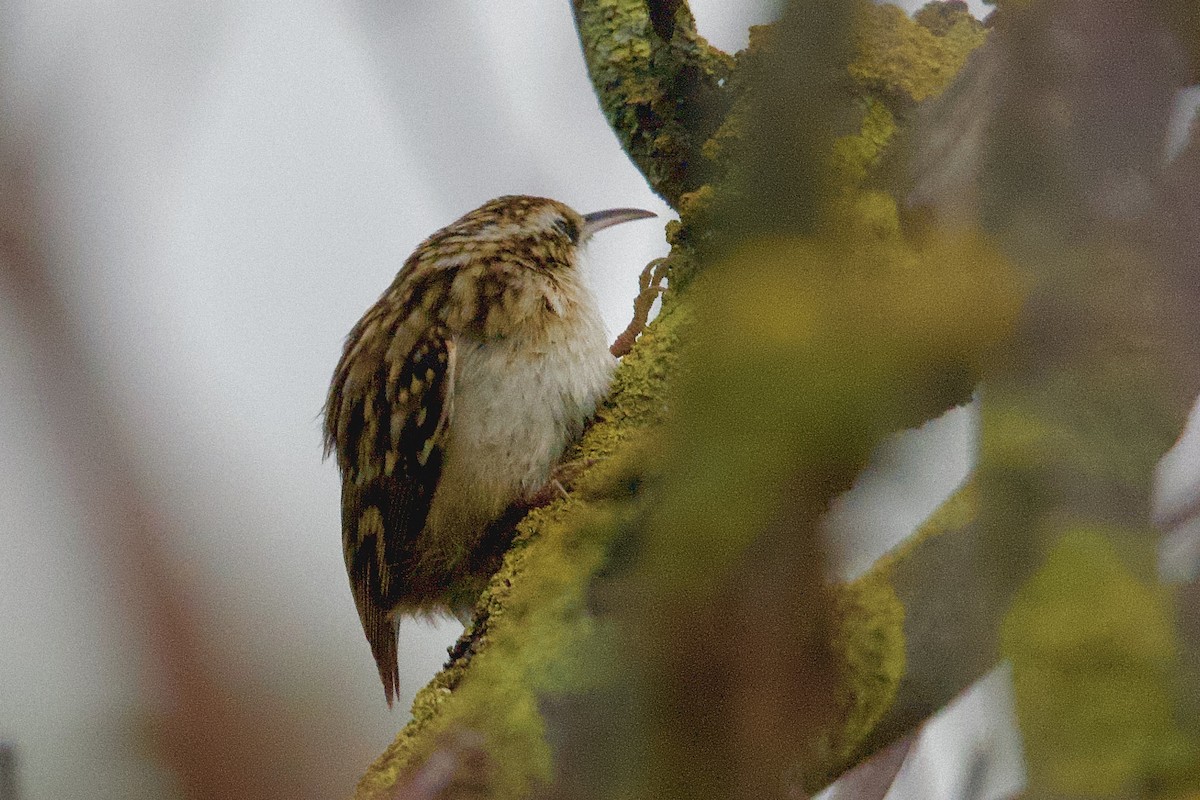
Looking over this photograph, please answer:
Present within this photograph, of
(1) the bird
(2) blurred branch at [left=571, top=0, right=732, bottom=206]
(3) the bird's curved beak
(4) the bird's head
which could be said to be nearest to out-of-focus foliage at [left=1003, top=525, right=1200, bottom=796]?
(2) blurred branch at [left=571, top=0, right=732, bottom=206]

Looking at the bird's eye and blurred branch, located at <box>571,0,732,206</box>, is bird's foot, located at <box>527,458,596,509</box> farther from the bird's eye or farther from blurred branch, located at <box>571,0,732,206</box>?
the bird's eye

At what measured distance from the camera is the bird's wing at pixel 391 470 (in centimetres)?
271

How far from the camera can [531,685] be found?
1228 millimetres

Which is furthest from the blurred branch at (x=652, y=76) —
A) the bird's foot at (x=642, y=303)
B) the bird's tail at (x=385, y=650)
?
the bird's tail at (x=385, y=650)

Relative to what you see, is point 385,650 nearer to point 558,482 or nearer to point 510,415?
point 510,415

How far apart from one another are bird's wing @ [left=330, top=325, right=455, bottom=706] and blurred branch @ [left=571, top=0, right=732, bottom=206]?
0.66 metres

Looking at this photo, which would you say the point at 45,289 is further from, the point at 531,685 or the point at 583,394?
the point at 583,394

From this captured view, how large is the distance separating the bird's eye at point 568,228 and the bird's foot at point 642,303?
43 cm

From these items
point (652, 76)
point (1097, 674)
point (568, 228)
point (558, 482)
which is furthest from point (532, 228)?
point (1097, 674)

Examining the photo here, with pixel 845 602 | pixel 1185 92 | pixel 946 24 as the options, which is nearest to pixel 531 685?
pixel 845 602

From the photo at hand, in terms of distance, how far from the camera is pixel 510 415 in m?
2.57

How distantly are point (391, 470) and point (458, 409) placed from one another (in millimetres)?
264

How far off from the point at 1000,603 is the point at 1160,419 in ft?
0.81

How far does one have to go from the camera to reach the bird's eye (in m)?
3.16
